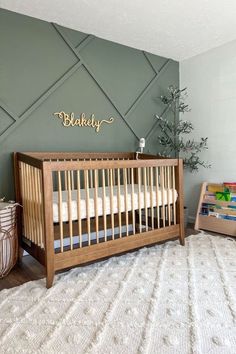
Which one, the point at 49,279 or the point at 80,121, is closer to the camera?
the point at 49,279

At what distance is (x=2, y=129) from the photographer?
2.29m

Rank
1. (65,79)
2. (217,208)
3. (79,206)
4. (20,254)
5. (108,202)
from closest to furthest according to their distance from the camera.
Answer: (79,206) → (108,202) → (20,254) → (65,79) → (217,208)

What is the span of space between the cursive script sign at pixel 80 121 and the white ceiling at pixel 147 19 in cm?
85

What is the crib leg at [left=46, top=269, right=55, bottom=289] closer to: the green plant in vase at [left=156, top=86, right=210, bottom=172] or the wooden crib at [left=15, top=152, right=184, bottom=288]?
the wooden crib at [left=15, top=152, right=184, bottom=288]

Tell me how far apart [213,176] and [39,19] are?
2518 millimetres

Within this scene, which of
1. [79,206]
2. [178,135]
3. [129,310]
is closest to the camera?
[129,310]

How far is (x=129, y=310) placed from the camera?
150 cm

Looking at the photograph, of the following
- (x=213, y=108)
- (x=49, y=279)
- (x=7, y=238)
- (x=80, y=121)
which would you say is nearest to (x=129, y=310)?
(x=49, y=279)

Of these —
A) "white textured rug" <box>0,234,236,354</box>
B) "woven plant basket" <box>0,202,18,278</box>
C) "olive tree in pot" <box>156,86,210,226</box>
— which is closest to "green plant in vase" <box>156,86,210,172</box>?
"olive tree in pot" <box>156,86,210,226</box>

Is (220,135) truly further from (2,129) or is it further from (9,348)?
(9,348)

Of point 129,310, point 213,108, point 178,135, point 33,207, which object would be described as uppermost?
point 213,108

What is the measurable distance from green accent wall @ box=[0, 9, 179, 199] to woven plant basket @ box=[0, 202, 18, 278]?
334 millimetres

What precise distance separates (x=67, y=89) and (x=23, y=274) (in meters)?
1.74

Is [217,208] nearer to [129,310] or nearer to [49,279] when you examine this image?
[129,310]
